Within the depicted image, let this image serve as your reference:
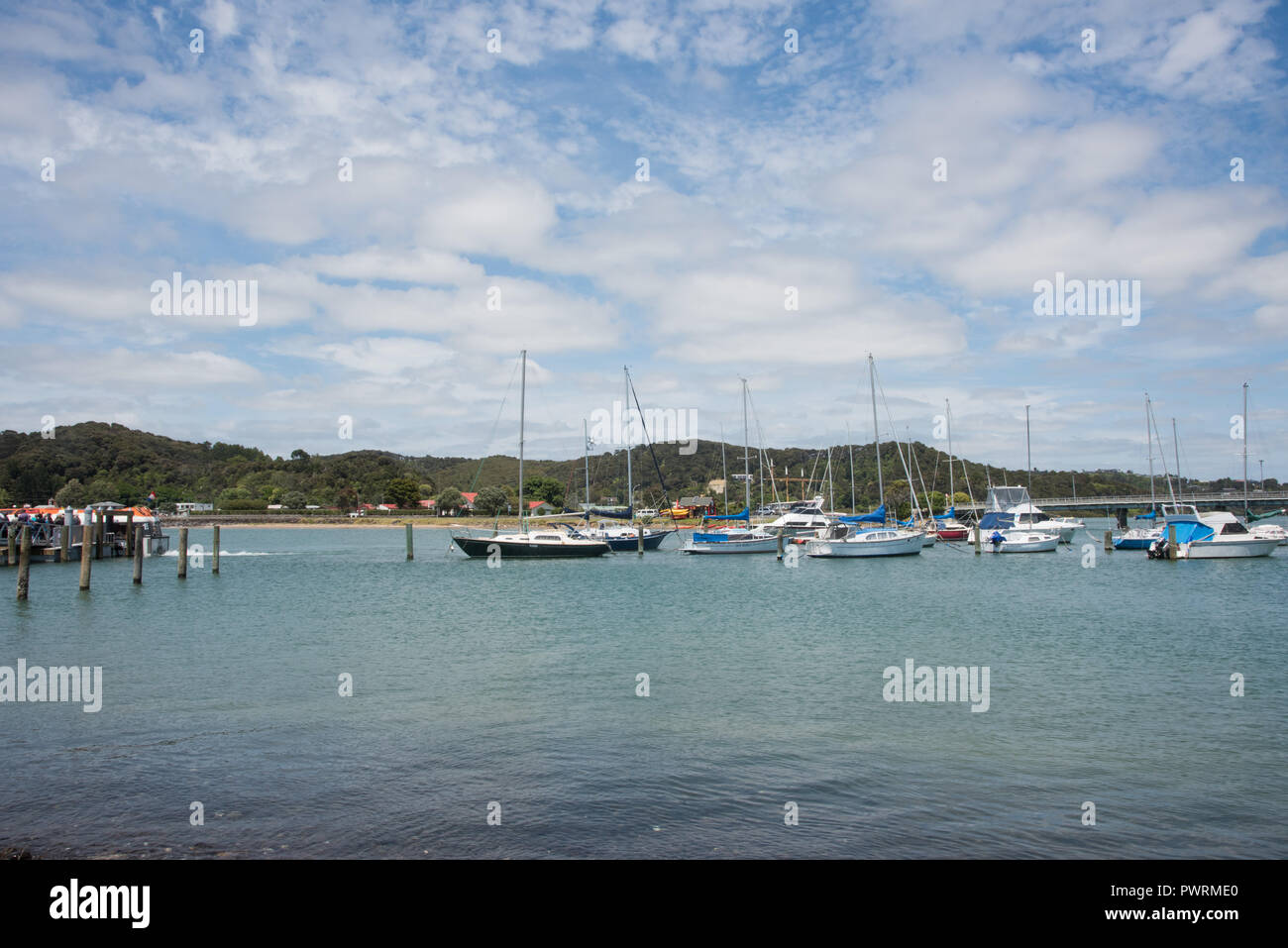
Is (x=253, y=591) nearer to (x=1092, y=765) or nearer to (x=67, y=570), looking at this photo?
(x=67, y=570)

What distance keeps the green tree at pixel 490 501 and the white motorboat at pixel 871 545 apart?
3685 inches

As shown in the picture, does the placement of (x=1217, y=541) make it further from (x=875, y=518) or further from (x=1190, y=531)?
(x=875, y=518)

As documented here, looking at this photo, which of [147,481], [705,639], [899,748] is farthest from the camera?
[147,481]

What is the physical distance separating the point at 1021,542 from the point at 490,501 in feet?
327

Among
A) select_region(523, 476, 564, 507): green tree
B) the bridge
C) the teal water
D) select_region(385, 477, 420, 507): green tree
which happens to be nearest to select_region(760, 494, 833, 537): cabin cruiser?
the bridge

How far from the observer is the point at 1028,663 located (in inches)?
832

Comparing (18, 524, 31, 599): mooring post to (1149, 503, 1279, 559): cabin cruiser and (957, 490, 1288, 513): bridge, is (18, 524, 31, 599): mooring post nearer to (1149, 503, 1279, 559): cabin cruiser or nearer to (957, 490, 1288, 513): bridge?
(1149, 503, 1279, 559): cabin cruiser

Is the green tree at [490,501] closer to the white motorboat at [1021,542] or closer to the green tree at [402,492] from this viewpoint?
the green tree at [402,492]

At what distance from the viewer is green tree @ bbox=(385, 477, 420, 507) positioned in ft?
544

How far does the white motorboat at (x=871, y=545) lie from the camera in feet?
196

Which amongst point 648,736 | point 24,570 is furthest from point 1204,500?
point 24,570
